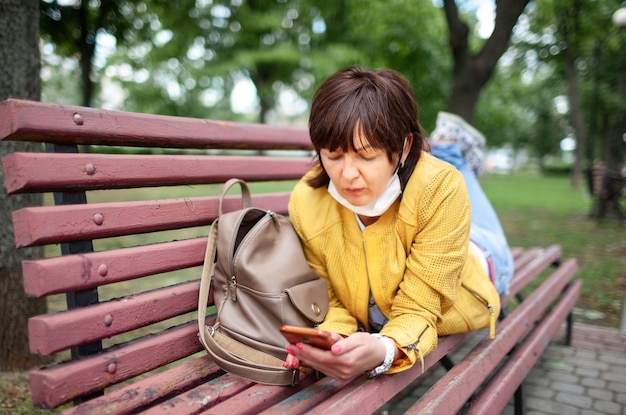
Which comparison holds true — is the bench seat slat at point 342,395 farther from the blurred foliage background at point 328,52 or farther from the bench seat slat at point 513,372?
the blurred foliage background at point 328,52

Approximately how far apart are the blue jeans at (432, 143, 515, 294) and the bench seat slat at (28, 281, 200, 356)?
153cm

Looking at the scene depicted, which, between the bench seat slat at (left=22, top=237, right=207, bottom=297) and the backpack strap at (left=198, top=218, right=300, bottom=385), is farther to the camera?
the backpack strap at (left=198, top=218, right=300, bottom=385)

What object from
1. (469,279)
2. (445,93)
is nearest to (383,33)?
(445,93)

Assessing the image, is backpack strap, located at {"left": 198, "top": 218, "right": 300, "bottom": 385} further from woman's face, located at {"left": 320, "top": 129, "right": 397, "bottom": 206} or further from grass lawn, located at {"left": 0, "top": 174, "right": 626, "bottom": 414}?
grass lawn, located at {"left": 0, "top": 174, "right": 626, "bottom": 414}

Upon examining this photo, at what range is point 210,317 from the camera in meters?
1.99

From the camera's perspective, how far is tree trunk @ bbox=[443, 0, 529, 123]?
16.8 ft

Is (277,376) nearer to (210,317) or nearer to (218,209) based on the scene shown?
(210,317)

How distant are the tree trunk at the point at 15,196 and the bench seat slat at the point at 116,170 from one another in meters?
1.26

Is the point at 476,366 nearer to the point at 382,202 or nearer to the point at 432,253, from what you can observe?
the point at 432,253

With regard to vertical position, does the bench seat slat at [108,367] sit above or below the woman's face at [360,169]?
below

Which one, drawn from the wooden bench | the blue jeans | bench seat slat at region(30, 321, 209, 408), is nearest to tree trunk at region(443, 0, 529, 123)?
the blue jeans

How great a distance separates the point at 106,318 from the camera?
1546 mm

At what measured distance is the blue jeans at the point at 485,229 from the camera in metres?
2.63

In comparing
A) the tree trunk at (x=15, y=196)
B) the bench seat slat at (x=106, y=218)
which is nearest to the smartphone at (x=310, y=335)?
the bench seat slat at (x=106, y=218)
